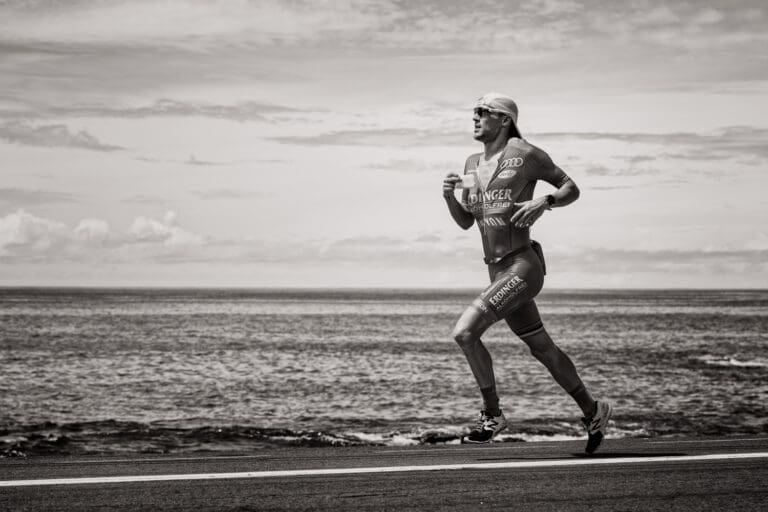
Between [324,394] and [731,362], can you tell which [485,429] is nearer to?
[324,394]

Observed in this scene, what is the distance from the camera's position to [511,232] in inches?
259

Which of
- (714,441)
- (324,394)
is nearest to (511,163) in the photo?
(714,441)

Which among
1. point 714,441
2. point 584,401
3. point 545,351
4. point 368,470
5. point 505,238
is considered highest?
point 505,238

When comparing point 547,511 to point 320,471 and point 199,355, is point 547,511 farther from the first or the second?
point 199,355

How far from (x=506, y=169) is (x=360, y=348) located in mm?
56640

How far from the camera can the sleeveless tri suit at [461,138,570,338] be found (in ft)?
21.4

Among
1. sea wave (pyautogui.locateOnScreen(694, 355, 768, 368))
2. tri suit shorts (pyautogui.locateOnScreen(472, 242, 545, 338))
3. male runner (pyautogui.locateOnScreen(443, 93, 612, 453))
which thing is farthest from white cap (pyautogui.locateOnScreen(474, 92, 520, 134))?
sea wave (pyautogui.locateOnScreen(694, 355, 768, 368))

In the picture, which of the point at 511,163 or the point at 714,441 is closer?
the point at 511,163

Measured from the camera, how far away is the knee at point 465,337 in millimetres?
6484

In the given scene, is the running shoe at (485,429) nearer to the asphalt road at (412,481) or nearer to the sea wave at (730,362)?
the asphalt road at (412,481)

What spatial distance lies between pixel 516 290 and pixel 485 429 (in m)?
1.01

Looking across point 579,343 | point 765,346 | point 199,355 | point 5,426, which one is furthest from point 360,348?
point 5,426

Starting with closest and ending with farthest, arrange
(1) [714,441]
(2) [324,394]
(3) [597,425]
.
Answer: (3) [597,425] → (1) [714,441] → (2) [324,394]

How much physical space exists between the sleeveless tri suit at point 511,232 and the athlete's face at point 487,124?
0.51ft
